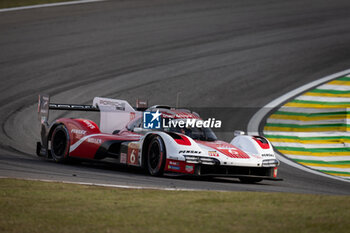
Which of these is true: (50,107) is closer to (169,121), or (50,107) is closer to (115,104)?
(115,104)

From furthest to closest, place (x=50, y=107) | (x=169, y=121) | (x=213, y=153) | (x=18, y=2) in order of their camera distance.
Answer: (x=18, y=2), (x=50, y=107), (x=169, y=121), (x=213, y=153)

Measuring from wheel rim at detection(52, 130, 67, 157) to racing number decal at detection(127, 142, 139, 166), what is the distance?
2.17 meters

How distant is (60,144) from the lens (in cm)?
1306

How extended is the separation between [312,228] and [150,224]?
5.24 feet

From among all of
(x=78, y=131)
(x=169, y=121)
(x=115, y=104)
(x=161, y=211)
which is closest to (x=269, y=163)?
(x=169, y=121)

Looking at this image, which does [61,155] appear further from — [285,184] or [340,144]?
[340,144]

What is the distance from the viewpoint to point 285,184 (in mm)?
10578

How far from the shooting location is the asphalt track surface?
19.4m

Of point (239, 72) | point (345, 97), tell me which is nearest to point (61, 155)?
point (345, 97)

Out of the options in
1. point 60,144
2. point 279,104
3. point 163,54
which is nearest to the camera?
point 60,144

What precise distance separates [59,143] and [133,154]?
2.58 metres

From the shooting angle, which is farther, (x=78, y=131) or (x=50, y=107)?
(x=50, y=107)

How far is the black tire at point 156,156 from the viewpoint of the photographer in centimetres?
1041

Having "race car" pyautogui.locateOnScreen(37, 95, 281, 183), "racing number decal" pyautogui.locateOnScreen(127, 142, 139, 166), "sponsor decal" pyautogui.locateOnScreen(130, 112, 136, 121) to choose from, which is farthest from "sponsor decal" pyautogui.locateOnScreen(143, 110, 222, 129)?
"sponsor decal" pyautogui.locateOnScreen(130, 112, 136, 121)
